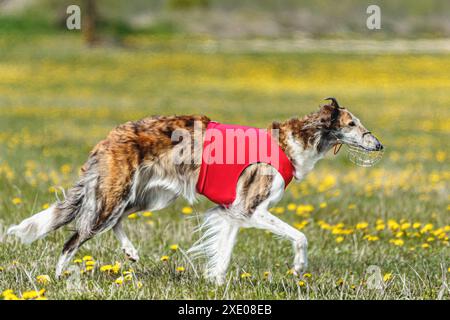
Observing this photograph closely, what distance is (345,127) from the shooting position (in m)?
5.59

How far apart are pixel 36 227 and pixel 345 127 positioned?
2.20 metres

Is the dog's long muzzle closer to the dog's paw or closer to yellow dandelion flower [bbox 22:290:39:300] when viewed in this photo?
the dog's paw

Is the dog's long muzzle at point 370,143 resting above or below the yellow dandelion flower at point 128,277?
above

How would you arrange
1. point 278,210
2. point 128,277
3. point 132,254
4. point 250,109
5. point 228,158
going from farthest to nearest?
point 250,109, point 278,210, point 132,254, point 228,158, point 128,277

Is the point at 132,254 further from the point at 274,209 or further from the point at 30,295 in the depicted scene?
the point at 274,209

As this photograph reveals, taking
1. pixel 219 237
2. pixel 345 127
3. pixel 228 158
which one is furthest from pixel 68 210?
pixel 345 127

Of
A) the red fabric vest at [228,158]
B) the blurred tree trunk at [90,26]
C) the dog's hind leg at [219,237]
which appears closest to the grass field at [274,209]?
the dog's hind leg at [219,237]

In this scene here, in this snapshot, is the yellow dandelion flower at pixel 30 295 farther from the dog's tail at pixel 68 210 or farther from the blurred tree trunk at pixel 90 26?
the blurred tree trunk at pixel 90 26

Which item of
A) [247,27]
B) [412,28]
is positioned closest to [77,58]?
[247,27]

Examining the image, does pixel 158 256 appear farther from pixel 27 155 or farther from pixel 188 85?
pixel 188 85

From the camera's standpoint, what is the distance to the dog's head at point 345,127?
5.57 meters

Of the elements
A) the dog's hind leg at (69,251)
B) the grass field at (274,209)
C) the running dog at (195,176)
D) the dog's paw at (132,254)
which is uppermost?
the running dog at (195,176)
